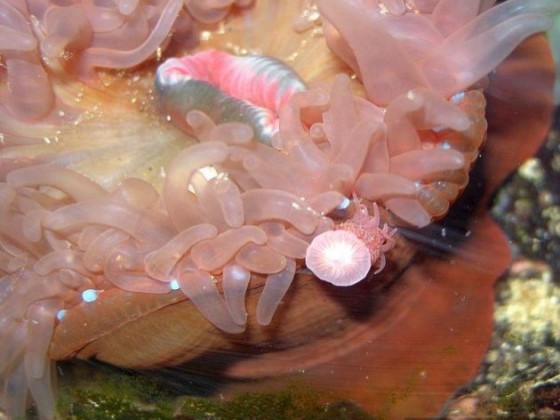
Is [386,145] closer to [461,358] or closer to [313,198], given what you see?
[313,198]

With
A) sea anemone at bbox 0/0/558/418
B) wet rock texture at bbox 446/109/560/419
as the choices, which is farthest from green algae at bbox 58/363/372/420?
wet rock texture at bbox 446/109/560/419

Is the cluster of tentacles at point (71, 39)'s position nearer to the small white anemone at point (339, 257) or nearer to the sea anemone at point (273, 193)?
the sea anemone at point (273, 193)

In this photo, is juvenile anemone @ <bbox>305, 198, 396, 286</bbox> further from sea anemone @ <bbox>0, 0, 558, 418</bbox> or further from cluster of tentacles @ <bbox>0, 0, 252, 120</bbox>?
cluster of tentacles @ <bbox>0, 0, 252, 120</bbox>

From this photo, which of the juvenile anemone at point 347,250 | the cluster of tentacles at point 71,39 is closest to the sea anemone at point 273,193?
the juvenile anemone at point 347,250

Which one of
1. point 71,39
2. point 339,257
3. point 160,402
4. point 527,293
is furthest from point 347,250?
point 71,39

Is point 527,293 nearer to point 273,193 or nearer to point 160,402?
point 273,193
